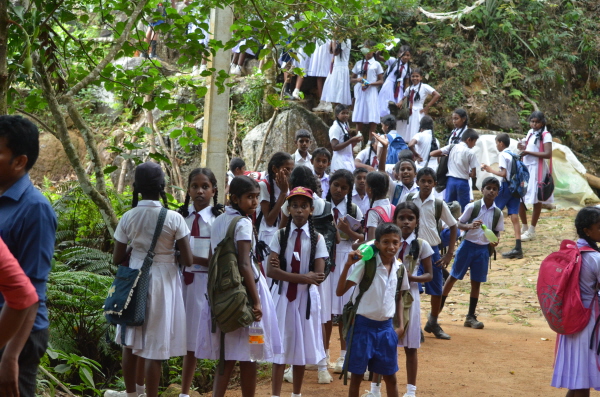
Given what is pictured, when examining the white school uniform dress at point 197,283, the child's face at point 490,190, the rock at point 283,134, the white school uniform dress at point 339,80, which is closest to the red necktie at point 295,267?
the white school uniform dress at point 197,283

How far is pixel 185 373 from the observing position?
501cm

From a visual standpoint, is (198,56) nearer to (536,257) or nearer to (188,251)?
(188,251)

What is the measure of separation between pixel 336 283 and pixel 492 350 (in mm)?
2095

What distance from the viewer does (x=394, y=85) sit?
45.6ft

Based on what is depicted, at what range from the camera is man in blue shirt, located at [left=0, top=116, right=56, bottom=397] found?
2.68 m

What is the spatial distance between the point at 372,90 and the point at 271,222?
8104 mm

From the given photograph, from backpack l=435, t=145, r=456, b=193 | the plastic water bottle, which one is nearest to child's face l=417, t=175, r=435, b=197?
the plastic water bottle

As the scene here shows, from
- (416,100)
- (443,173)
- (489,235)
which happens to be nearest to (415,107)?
(416,100)

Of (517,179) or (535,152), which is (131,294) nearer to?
(517,179)

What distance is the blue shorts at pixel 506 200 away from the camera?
427 inches

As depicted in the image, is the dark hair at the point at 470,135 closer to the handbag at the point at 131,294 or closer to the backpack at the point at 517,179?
the backpack at the point at 517,179

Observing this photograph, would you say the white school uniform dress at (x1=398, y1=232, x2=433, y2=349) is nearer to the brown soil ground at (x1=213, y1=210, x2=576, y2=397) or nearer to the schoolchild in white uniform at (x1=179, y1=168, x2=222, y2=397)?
the brown soil ground at (x1=213, y1=210, x2=576, y2=397)

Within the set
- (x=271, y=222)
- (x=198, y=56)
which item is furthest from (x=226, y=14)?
(x=271, y=222)

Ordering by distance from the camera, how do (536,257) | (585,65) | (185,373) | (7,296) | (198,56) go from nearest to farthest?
1. (7,296)
2. (185,373)
3. (198,56)
4. (536,257)
5. (585,65)
